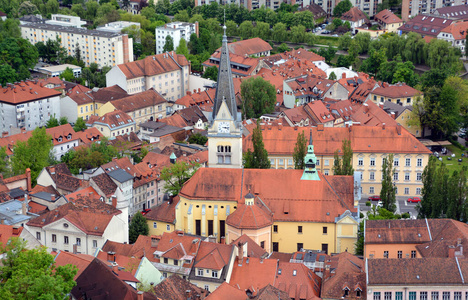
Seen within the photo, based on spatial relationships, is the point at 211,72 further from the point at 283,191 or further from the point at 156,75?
the point at 283,191

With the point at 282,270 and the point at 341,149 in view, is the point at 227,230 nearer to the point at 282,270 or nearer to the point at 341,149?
the point at 282,270

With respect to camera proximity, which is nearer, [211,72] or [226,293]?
[226,293]

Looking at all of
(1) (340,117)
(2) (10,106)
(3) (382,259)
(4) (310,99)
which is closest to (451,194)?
(3) (382,259)

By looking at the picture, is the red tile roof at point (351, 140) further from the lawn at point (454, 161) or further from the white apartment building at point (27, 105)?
the white apartment building at point (27, 105)

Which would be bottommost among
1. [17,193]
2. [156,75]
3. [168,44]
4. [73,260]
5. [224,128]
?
[17,193]

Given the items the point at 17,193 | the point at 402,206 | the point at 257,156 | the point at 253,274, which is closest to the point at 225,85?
the point at 257,156

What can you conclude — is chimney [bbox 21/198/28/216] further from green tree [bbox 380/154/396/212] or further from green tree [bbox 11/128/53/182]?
green tree [bbox 380/154/396/212]

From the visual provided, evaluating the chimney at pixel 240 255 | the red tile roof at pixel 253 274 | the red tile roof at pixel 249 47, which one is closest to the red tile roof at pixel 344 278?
the red tile roof at pixel 253 274
